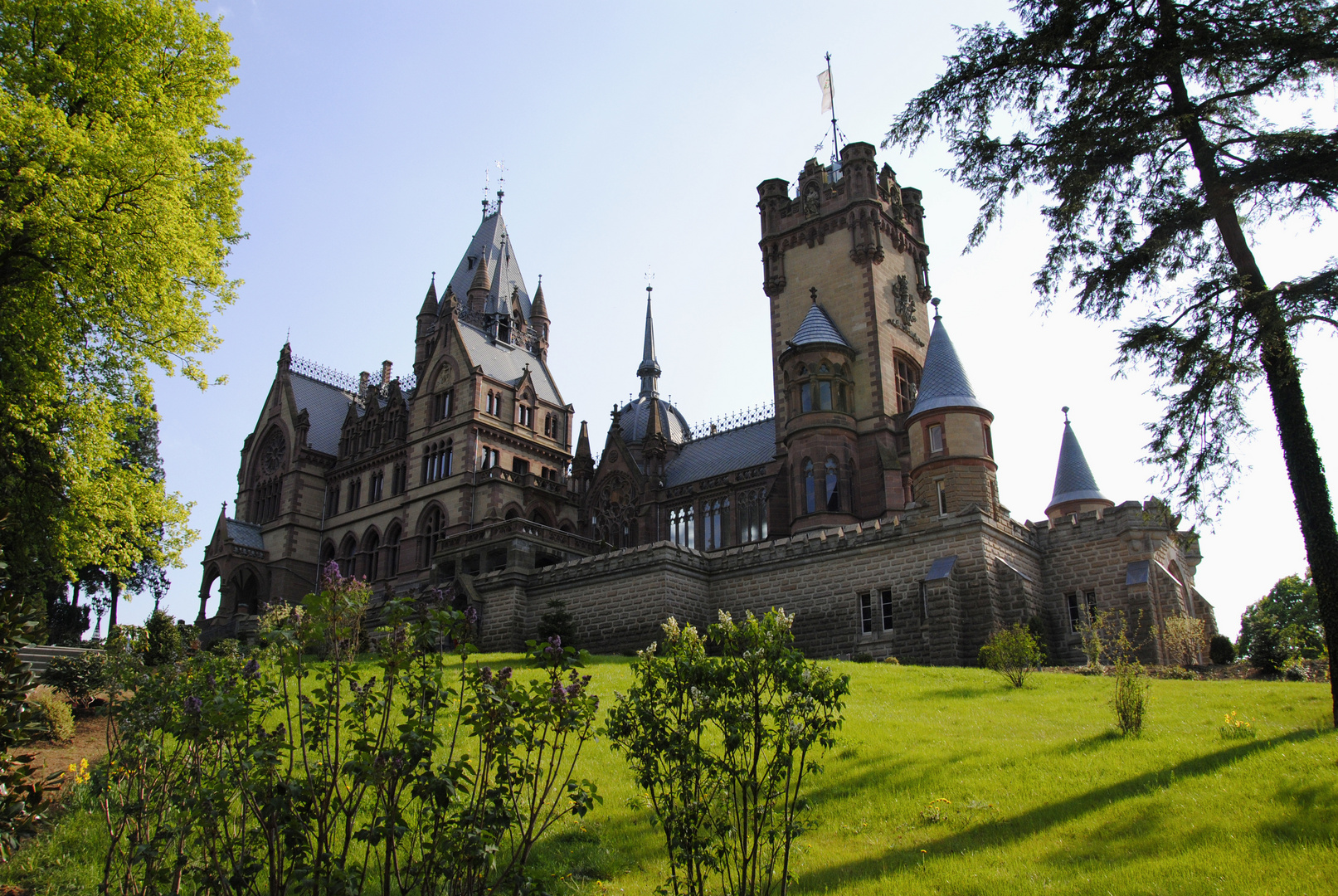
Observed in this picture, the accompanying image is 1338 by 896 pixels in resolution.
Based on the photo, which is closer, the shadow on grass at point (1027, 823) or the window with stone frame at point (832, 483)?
the shadow on grass at point (1027, 823)

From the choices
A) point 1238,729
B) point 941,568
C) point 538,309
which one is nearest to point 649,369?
point 538,309

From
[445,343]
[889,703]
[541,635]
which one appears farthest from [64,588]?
[889,703]

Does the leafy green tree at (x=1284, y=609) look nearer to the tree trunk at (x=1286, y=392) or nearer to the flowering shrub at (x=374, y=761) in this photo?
the tree trunk at (x=1286, y=392)

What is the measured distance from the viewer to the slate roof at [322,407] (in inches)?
2249

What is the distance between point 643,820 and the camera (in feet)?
39.1

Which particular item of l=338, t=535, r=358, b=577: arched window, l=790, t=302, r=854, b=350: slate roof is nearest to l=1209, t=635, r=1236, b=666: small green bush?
l=790, t=302, r=854, b=350: slate roof

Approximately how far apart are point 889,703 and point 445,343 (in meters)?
38.1

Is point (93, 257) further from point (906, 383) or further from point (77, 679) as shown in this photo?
point (906, 383)

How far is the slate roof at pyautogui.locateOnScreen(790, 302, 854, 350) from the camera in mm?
40031

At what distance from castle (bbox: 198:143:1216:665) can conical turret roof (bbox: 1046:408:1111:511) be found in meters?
0.08

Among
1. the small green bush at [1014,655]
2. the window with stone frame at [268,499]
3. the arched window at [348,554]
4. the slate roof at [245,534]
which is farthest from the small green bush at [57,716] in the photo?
the window with stone frame at [268,499]

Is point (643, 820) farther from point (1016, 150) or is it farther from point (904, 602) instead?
point (904, 602)

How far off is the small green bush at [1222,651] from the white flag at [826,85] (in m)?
35.2

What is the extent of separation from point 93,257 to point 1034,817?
17052 mm
